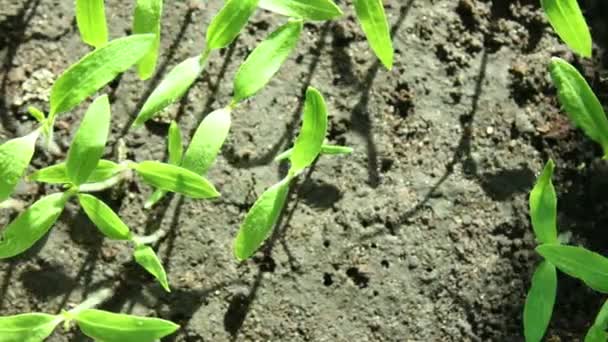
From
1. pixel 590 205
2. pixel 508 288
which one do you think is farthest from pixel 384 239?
pixel 590 205

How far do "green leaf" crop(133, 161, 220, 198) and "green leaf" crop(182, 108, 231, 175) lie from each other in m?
0.02

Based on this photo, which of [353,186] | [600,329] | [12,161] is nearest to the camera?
[12,161]

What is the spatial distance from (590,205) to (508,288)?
0.54ft

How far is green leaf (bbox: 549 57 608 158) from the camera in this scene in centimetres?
105

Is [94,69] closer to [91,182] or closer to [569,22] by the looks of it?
[91,182]

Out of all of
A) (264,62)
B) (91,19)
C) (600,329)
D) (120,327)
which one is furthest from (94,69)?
(600,329)

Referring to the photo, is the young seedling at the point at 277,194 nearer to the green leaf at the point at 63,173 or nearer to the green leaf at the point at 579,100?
the green leaf at the point at 63,173

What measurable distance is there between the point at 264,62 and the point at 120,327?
347 millimetres

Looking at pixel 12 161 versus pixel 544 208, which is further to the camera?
pixel 544 208

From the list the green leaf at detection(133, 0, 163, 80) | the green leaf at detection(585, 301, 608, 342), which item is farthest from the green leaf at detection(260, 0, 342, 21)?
the green leaf at detection(585, 301, 608, 342)

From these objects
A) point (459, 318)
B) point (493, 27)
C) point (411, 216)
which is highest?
point (493, 27)

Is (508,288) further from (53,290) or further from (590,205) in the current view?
(53,290)

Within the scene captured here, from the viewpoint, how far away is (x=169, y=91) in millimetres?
998

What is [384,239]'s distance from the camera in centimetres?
115
